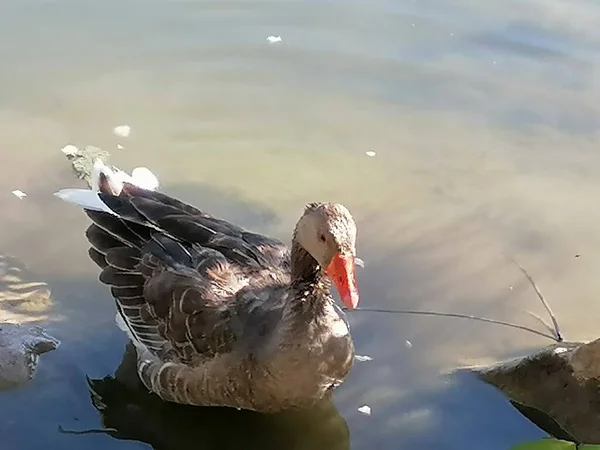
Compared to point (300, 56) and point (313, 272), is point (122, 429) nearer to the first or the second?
point (313, 272)

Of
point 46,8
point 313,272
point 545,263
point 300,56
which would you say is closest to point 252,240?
point 313,272

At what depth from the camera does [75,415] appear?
12.8 feet

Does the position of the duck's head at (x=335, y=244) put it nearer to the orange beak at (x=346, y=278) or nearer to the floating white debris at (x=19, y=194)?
the orange beak at (x=346, y=278)

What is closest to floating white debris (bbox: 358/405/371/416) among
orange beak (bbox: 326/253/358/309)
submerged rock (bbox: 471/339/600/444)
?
submerged rock (bbox: 471/339/600/444)

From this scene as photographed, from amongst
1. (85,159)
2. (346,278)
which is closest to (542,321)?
(346,278)

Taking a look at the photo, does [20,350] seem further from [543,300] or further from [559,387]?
[543,300]

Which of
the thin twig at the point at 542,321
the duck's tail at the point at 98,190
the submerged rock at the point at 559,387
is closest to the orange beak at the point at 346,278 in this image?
the submerged rock at the point at 559,387

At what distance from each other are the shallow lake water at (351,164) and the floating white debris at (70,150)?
0.14 ft

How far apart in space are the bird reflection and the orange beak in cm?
77

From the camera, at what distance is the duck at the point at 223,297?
3.54 metres

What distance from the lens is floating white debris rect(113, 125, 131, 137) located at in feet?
18.6

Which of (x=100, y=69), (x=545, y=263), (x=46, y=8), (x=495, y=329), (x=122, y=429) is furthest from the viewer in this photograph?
(x=46, y=8)

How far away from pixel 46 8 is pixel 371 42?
240 cm

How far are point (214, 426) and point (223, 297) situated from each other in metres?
0.60
